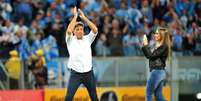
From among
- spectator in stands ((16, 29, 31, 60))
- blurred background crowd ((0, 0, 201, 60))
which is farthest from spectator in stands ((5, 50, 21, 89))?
spectator in stands ((16, 29, 31, 60))

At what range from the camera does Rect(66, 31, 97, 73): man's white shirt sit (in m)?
14.5

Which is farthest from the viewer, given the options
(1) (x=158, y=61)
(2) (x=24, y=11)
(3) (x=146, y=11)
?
(3) (x=146, y=11)

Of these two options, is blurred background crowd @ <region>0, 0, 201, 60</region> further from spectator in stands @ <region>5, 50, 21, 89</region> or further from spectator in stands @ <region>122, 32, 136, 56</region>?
spectator in stands @ <region>5, 50, 21, 89</region>

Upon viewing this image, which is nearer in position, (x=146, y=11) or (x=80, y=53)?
(x=80, y=53)

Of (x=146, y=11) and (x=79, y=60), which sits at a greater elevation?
(x=146, y=11)

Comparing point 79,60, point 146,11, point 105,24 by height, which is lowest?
point 79,60

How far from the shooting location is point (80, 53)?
575 inches

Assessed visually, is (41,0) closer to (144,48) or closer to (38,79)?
(38,79)

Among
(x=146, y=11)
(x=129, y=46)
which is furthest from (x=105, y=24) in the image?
(x=146, y=11)

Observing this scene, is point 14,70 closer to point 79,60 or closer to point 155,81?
point 79,60

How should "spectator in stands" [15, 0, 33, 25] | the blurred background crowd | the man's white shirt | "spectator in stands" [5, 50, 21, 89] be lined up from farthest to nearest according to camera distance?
"spectator in stands" [15, 0, 33, 25] → the blurred background crowd → "spectator in stands" [5, 50, 21, 89] → the man's white shirt

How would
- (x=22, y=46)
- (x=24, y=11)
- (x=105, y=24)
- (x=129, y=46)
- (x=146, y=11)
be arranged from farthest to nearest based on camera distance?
(x=146, y=11) < (x=24, y=11) < (x=105, y=24) < (x=129, y=46) < (x=22, y=46)

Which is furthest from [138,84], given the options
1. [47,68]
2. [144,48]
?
[144,48]

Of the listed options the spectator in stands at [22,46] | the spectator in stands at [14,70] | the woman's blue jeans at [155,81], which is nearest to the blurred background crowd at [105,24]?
the spectator in stands at [22,46]
